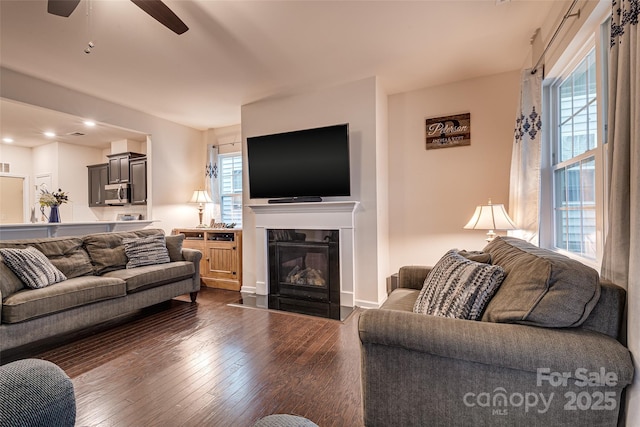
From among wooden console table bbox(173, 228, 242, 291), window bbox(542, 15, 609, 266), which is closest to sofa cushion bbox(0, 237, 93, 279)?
wooden console table bbox(173, 228, 242, 291)

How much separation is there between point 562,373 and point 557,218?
1967mm

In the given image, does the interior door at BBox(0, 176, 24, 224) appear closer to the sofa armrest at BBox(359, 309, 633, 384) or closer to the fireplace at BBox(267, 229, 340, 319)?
the fireplace at BBox(267, 229, 340, 319)

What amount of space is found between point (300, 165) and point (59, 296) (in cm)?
263

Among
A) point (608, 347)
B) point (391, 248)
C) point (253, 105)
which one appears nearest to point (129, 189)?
point (253, 105)

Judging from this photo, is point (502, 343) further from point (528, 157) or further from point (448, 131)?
point (448, 131)

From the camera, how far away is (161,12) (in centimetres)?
179

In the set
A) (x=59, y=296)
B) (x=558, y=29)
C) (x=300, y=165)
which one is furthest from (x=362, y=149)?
(x=59, y=296)

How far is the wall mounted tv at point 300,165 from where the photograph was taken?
338 centimetres

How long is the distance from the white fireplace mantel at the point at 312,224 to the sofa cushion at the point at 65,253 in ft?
6.10

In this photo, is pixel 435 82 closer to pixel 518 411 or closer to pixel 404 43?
pixel 404 43

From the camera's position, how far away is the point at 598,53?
165 centimetres

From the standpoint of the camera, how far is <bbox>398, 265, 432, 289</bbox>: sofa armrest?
7.64ft

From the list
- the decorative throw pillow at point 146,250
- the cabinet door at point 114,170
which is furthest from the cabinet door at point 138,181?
the decorative throw pillow at point 146,250

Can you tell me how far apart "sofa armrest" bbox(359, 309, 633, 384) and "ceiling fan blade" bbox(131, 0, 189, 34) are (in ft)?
7.02
